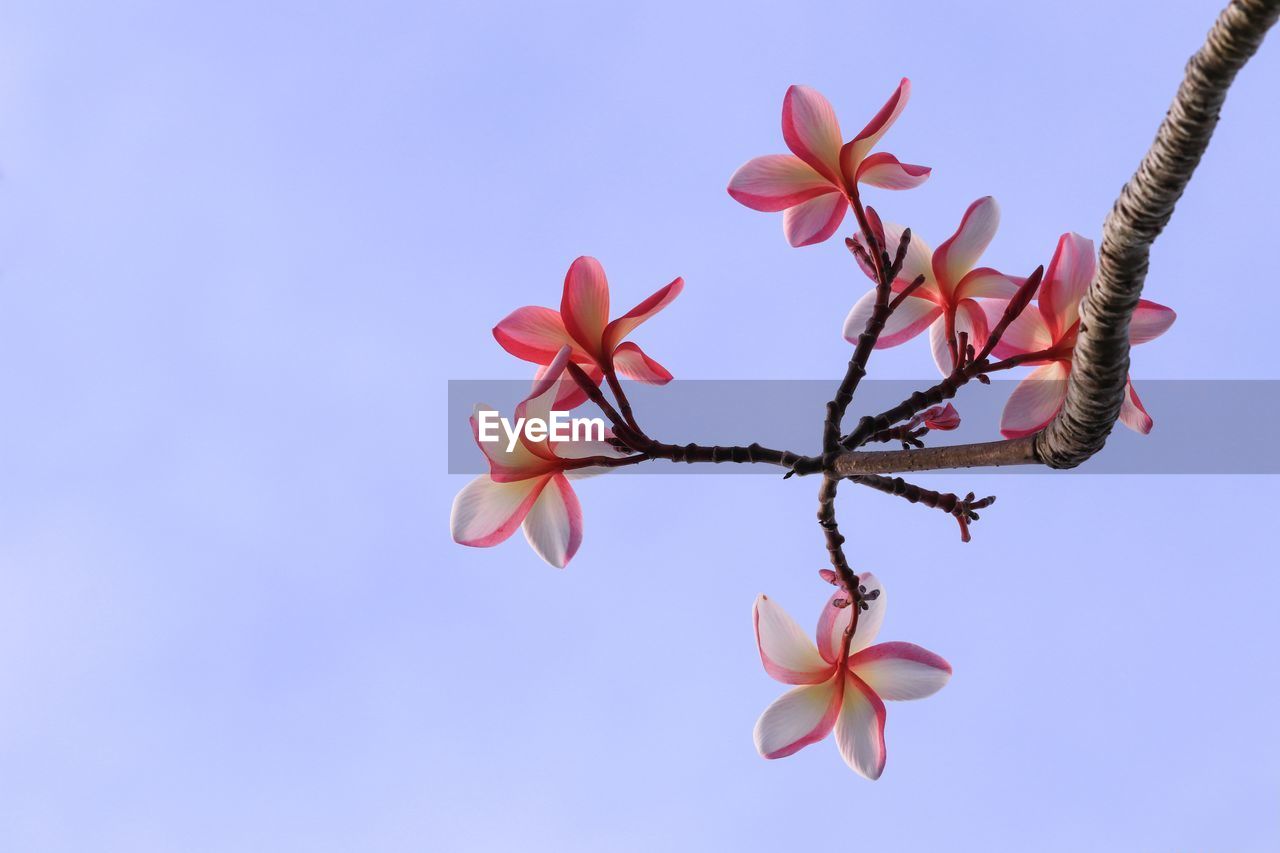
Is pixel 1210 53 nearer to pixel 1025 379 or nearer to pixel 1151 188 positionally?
pixel 1151 188

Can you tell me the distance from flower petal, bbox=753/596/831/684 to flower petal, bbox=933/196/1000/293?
1.66 feet

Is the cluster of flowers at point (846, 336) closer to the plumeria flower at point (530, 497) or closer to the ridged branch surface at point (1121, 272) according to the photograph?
the plumeria flower at point (530, 497)

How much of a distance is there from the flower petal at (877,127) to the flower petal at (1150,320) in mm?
388

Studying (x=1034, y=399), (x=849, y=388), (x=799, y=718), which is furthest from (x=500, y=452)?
(x=1034, y=399)

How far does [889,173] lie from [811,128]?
0.40 ft

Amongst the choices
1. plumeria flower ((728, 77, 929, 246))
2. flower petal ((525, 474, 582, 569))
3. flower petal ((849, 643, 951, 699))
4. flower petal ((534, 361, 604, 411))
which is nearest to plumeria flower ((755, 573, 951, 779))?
flower petal ((849, 643, 951, 699))

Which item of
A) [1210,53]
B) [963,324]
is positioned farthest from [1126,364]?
[963,324]

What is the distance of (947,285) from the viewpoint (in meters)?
1.40

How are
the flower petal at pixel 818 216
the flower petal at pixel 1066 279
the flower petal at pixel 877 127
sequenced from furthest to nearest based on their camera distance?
the flower petal at pixel 818 216, the flower petal at pixel 877 127, the flower petal at pixel 1066 279

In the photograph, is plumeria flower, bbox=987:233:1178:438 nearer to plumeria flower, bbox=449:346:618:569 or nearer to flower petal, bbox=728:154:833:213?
flower petal, bbox=728:154:833:213

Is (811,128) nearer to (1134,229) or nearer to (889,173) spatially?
(889,173)

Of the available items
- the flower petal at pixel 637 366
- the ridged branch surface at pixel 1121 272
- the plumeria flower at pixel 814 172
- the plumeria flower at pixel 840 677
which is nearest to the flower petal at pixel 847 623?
the plumeria flower at pixel 840 677

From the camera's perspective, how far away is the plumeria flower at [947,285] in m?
1.37

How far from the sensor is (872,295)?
1466 millimetres
